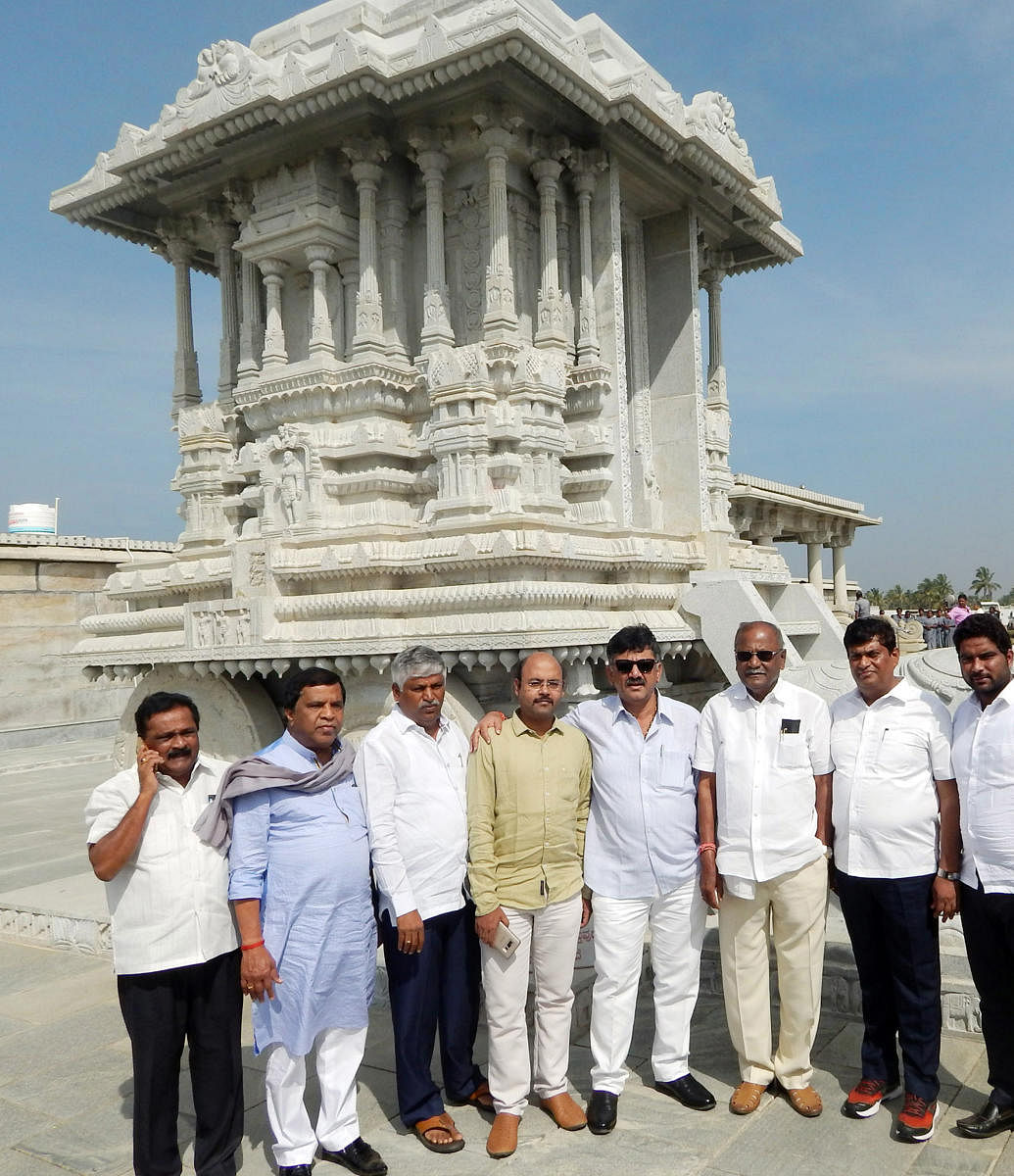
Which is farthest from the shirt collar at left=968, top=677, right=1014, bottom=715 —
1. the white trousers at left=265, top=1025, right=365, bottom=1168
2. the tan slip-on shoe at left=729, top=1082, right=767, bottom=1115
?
the white trousers at left=265, top=1025, right=365, bottom=1168

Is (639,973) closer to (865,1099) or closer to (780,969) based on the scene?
(780,969)

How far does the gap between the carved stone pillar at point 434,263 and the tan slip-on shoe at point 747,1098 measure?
28.3 feet

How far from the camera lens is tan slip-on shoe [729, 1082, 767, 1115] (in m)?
4.12

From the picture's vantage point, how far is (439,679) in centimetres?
410

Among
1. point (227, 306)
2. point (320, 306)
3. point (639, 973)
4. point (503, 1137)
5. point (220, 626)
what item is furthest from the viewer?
point (227, 306)

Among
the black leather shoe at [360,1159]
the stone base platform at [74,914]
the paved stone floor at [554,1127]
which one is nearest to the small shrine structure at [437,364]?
the stone base platform at [74,914]

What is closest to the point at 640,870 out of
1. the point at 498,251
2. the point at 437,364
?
the point at 437,364

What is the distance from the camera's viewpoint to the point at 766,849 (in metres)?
4.12

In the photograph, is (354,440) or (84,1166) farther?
(354,440)

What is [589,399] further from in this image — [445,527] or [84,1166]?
[84,1166]

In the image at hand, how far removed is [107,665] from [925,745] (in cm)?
1020

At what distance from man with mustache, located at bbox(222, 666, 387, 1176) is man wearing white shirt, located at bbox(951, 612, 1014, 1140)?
2.36 metres

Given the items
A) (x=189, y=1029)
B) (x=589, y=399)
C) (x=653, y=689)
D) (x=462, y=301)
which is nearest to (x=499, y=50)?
(x=462, y=301)

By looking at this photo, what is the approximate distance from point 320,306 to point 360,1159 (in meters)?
9.78
